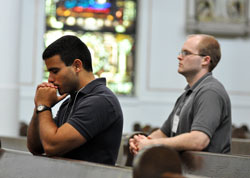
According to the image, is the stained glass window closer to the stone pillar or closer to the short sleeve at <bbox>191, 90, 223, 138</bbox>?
the stone pillar

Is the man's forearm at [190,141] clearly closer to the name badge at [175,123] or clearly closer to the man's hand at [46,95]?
the name badge at [175,123]

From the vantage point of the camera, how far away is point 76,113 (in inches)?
110

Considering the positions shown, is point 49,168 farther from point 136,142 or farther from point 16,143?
point 16,143

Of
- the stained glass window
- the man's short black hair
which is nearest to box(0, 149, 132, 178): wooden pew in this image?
the man's short black hair

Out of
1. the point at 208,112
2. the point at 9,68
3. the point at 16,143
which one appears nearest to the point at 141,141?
the point at 208,112

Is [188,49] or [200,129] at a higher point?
[188,49]

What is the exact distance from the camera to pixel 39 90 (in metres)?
3.05

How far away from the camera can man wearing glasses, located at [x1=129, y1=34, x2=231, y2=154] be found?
3.21 m

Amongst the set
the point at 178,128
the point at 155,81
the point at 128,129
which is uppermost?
the point at 178,128

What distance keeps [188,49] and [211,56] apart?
160mm

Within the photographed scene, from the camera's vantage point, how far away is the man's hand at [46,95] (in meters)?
3.00

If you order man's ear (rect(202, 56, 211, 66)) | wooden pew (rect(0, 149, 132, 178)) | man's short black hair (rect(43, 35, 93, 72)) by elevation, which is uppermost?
man's short black hair (rect(43, 35, 93, 72))

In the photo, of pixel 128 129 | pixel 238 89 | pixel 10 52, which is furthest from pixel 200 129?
pixel 238 89

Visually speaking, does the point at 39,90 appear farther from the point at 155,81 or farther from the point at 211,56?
the point at 155,81
